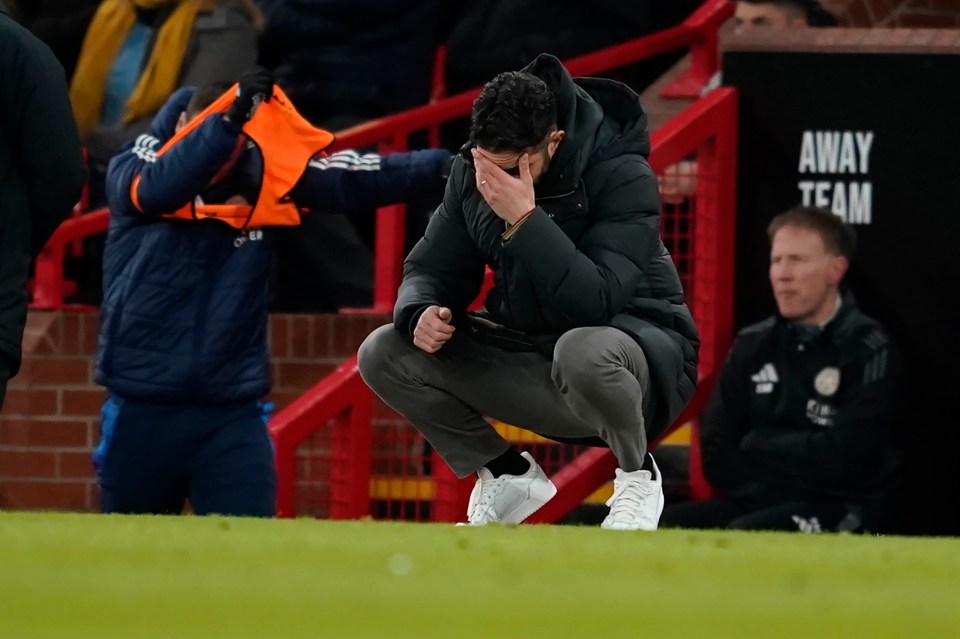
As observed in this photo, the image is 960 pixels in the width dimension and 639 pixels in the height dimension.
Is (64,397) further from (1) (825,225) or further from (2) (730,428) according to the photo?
(1) (825,225)

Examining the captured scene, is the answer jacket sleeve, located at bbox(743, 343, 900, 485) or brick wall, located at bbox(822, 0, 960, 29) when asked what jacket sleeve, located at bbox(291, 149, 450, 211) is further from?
brick wall, located at bbox(822, 0, 960, 29)

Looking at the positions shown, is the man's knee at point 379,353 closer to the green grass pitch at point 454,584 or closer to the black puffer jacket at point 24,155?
the black puffer jacket at point 24,155

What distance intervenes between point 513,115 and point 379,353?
81 cm

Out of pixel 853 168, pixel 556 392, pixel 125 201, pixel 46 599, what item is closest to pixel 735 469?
pixel 853 168

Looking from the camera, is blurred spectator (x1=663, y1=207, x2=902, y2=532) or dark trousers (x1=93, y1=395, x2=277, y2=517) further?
blurred spectator (x1=663, y1=207, x2=902, y2=532)

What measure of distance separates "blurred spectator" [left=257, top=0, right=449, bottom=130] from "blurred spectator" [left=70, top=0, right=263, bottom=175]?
249mm

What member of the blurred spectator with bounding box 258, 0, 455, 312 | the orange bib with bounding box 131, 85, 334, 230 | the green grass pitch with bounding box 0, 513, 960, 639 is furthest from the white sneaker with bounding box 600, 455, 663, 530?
the blurred spectator with bounding box 258, 0, 455, 312

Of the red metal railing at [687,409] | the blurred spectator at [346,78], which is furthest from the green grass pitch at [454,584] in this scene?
the blurred spectator at [346,78]

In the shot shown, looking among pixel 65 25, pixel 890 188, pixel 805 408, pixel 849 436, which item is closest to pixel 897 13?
pixel 890 188

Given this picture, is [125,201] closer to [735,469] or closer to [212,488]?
[212,488]

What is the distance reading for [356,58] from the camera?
26.4 ft

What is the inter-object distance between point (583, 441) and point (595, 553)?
4.77 feet

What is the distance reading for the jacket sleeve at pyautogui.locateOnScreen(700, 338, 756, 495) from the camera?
21.2ft

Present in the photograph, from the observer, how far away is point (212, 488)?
223 inches
